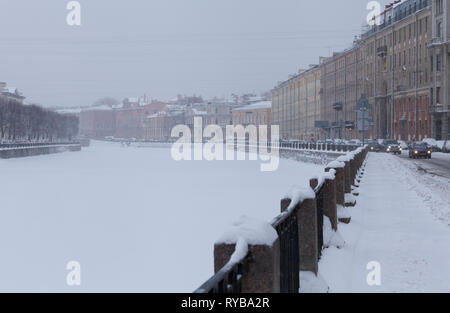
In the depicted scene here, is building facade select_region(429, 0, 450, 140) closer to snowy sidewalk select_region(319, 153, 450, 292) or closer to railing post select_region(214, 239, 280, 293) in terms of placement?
snowy sidewalk select_region(319, 153, 450, 292)

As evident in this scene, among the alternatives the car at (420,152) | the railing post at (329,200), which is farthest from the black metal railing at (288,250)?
the car at (420,152)

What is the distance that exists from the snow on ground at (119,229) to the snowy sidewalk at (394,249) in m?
3.53

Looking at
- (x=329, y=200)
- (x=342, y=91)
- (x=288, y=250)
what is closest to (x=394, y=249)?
(x=329, y=200)

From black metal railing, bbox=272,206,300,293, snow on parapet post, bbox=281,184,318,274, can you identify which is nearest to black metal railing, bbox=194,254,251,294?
black metal railing, bbox=272,206,300,293

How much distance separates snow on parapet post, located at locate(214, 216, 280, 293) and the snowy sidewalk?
3.11 meters

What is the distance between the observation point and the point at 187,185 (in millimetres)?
43406

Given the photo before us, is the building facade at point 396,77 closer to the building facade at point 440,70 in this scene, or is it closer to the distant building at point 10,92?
the building facade at point 440,70

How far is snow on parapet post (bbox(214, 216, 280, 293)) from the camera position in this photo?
15.3 feet

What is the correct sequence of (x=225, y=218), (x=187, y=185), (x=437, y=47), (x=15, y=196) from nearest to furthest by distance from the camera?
(x=225, y=218), (x=15, y=196), (x=187, y=185), (x=437, y=47)

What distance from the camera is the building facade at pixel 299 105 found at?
12112 cm
